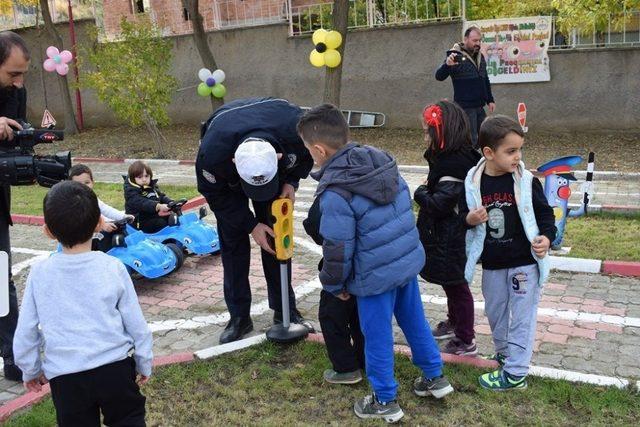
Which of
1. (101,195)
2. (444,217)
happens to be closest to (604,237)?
(444,217)

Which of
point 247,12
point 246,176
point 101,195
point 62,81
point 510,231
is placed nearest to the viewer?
point 510,231

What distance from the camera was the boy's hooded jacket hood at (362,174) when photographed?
10.3ft

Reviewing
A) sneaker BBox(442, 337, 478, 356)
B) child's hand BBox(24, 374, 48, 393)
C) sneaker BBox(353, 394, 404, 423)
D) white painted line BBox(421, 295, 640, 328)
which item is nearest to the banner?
white painted line BBox(421, 295, 640, 328)

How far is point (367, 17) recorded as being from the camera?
15352 mm

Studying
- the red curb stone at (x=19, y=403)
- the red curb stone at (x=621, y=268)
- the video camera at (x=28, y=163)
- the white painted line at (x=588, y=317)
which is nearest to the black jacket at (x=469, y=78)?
the red curb stone at (x=621, y=268)

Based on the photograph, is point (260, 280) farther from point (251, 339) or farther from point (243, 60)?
point (243, 60)

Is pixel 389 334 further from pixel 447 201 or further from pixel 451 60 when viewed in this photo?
pixel 451 60

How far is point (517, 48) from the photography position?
529 inches

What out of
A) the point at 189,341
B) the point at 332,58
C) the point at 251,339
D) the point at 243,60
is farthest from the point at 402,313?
the point at 243,60

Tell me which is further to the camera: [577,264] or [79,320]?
[577,264]

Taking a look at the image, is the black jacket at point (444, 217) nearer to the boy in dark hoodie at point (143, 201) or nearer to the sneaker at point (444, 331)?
the sneaker at point (444, 331)

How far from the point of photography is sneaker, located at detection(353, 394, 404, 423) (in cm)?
335

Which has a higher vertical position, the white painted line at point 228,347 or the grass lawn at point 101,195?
the grass lawn at point 101,195

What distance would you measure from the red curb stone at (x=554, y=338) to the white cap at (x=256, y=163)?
223 cm
